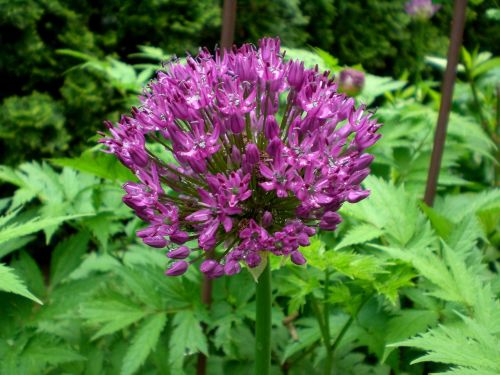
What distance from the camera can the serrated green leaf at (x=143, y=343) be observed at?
4.89 feet

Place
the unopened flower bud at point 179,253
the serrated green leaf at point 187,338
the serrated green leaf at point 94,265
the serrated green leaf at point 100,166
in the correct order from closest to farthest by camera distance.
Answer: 1. the unopened flower bud at point 179,253
2. the serrated green leaf at point 187,338
3. the serrated green leaf at point 100,166
4. the serrated green leaf at point 94,265

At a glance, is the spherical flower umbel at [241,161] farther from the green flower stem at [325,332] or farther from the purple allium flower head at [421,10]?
the purple allium flower head at [421,10]

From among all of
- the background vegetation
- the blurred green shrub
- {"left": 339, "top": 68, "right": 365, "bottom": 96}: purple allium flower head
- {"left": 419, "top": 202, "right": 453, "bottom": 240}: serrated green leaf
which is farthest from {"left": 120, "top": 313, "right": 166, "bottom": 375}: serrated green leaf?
the blurred green shrub

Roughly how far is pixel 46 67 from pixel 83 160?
4.27 meters

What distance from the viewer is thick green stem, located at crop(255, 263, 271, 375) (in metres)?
1.19

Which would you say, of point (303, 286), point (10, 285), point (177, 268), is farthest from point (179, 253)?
point (303, 286)

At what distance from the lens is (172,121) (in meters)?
1.15

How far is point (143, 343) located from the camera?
1.54 m

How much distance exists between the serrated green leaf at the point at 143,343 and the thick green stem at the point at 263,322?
390 mm

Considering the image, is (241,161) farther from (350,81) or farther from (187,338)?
(350,81)

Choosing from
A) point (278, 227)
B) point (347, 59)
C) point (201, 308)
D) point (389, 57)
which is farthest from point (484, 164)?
point (389, 57)

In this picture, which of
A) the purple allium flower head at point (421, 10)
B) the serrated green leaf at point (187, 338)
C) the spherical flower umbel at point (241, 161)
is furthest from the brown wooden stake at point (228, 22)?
the purple allium flower head at point (421, 10)

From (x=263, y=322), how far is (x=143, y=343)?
1.55 ft

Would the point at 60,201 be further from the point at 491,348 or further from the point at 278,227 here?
the point at 491,348
